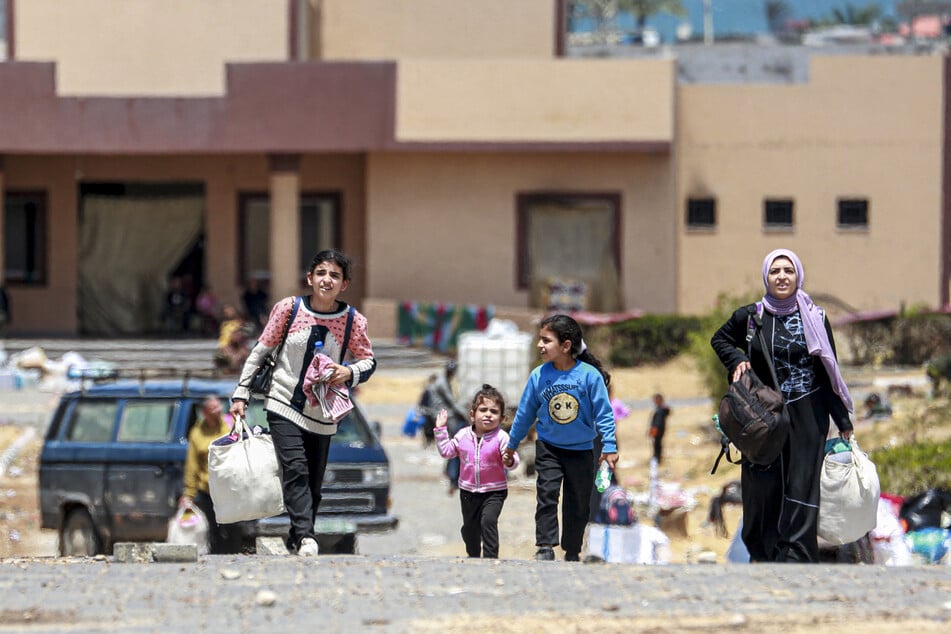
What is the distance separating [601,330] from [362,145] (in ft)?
18.0

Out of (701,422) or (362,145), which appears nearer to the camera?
(701,422)

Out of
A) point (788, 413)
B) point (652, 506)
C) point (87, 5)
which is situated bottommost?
point (652, 506)

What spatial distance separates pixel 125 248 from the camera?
34.2 metres

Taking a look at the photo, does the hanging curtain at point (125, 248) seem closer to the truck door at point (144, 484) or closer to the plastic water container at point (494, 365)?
the plastic water container at point (494, 365)

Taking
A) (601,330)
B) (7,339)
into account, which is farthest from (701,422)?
(7,339)

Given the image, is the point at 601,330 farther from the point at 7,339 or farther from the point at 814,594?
the point at 814,594

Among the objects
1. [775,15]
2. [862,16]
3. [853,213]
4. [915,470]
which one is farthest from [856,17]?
[915,470]

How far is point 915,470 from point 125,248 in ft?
75.0

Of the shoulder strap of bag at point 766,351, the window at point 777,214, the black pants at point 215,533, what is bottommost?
the black pants at point 215,533

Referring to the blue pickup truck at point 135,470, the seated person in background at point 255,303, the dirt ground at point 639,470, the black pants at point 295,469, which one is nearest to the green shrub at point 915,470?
the dirt ground at point 639,470

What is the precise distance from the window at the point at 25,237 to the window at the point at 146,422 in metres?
19.3

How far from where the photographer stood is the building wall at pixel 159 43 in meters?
30.7

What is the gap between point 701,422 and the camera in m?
23.0

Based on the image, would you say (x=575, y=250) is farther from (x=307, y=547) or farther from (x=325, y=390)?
(x=307, y=547)
